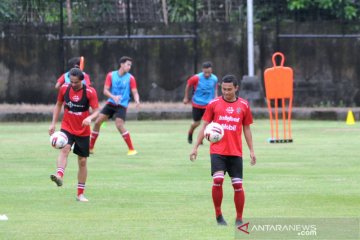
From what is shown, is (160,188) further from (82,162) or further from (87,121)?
(87,121)

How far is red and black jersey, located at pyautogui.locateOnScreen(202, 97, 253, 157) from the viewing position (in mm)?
13117

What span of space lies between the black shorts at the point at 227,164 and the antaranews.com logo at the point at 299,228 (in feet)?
1.96

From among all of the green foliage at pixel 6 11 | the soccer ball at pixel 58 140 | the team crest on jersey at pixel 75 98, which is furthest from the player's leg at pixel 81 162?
the green foliage at pixel 6 11

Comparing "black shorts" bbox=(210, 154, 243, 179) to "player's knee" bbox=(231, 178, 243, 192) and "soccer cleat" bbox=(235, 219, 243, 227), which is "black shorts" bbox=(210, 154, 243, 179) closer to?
"player's knee" bbox=(231, 178, 243, 192)

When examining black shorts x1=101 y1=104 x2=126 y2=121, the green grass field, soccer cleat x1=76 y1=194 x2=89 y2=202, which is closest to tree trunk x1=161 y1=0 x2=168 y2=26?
the green grass field

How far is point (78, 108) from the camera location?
15.8m

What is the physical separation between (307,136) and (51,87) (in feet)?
34.4

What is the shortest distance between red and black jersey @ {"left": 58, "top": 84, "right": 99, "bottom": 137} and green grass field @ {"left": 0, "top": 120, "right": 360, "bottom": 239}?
97 cm

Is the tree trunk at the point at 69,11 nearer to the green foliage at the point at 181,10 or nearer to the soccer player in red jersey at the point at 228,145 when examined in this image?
the green foliage at the point at 181,10

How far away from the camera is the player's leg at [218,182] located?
13.0 metres

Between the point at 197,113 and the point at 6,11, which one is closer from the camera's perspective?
the point at 197,113

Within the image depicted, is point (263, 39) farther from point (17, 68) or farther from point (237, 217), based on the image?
point (237, 217)

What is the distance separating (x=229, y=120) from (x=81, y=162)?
10.4 feet

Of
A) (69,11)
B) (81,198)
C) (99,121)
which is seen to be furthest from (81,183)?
(69,11)
